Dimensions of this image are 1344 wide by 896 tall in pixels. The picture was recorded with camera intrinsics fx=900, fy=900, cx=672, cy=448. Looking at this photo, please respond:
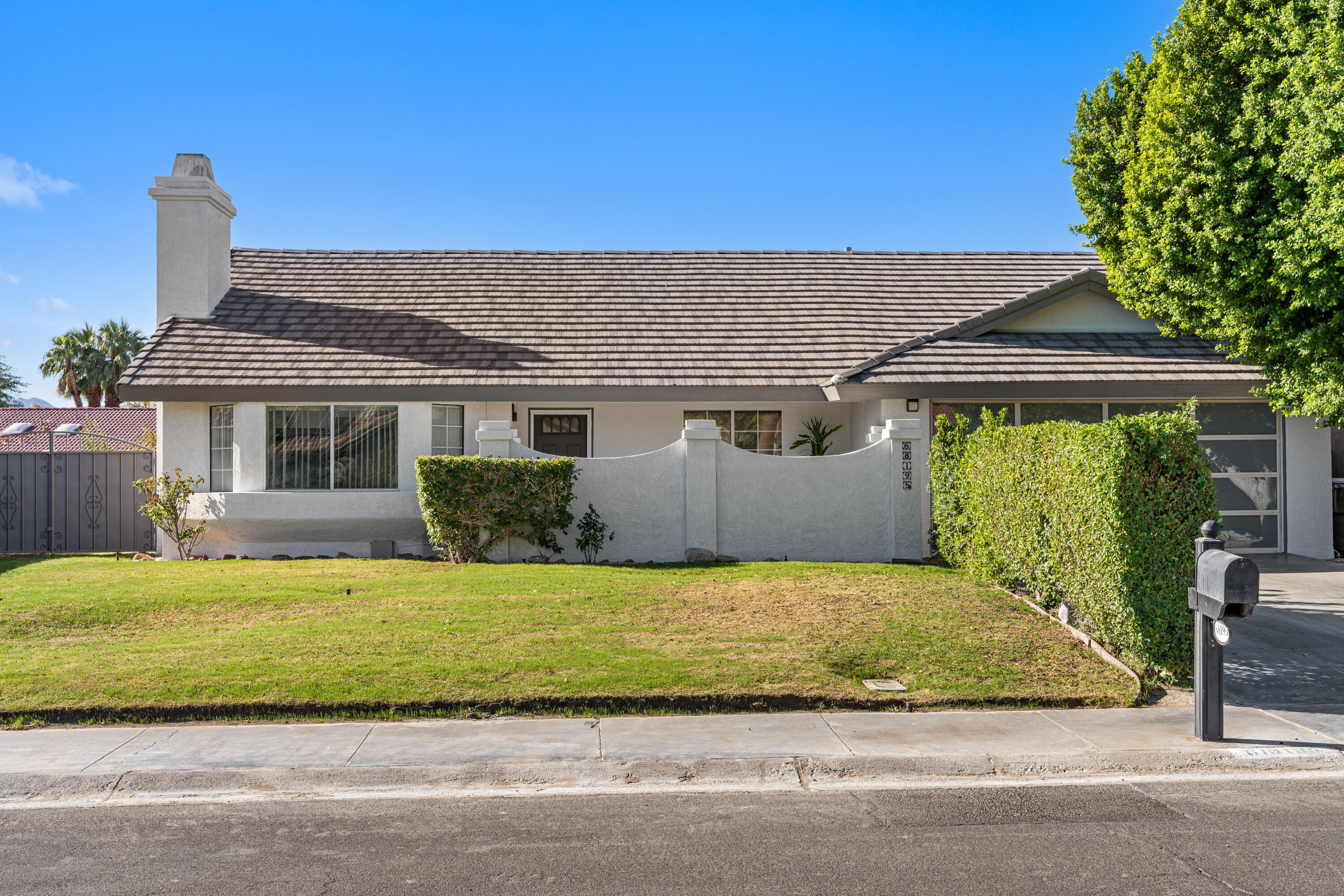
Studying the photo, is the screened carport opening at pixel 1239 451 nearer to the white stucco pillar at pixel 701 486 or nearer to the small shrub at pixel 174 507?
the white stucco pillar at pixel 701 486

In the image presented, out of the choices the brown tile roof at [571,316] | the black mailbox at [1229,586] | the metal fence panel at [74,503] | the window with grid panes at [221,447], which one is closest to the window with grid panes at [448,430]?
the brown tile roof at [571,316]

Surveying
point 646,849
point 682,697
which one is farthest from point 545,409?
point 646,849

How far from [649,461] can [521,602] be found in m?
4.21

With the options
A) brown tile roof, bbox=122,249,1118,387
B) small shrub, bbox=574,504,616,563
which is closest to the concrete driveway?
brown tile roof, bbox=122,249,1118,387

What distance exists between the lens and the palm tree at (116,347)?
48.5 m

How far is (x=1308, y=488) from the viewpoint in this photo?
14.3 m

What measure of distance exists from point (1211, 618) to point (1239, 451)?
1005 cm

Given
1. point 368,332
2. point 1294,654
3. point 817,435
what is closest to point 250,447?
point 368,332

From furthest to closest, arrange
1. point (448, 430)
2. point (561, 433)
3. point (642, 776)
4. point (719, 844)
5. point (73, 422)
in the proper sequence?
point (73, 422) → point (561, 433) → point (448, 430) → point (642, 776) → point (719, 844)

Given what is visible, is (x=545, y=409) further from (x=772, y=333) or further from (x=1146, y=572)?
(x=1146, y=572)

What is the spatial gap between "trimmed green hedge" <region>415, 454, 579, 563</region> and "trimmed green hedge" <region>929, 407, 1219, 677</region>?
6524mm

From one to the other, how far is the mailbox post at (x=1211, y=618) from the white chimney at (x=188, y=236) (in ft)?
52.7

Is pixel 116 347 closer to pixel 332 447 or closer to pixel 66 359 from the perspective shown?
pixel 66 359

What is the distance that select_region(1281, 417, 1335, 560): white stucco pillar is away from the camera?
46.9 feet
